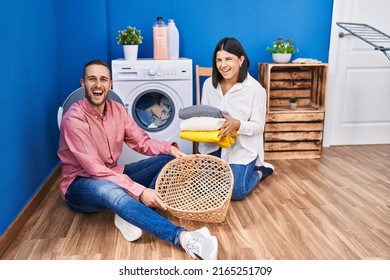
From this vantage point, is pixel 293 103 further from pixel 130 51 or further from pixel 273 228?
pixel 273 228

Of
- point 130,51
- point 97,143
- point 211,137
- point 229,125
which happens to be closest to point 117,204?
point 97,143

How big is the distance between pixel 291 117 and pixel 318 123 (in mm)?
232

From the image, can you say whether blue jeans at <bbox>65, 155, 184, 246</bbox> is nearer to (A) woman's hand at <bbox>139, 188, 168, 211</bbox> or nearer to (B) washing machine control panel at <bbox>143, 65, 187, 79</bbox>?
(A) woman's hand at <bbox>139, 188, 168, 211</bbox>

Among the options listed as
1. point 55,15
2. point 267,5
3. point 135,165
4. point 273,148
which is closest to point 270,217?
point 135,165

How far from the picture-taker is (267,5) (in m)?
3.27

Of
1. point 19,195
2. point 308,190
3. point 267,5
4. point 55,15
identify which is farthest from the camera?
point 267,5

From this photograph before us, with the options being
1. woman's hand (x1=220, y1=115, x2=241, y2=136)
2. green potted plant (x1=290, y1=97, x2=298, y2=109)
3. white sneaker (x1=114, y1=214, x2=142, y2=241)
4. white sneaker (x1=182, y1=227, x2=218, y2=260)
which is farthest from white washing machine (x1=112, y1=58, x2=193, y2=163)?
white sneaker (x1=182, y1=227, x2=218, y2=260)

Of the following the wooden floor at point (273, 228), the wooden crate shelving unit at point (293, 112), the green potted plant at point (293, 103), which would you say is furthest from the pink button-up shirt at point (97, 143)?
the green potted plant at point (293, 103)

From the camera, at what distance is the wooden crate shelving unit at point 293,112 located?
10.1ft

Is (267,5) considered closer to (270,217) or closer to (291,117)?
(291,117)

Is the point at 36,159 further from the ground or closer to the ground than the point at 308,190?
further from the ground

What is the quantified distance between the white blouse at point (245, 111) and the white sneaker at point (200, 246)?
835mm

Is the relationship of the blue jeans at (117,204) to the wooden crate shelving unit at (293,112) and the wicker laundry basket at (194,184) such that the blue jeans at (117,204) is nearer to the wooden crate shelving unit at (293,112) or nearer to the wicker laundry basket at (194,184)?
the wicker laundry basket at (194,184)

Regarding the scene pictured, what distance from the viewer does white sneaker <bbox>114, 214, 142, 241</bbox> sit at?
1.80 m
